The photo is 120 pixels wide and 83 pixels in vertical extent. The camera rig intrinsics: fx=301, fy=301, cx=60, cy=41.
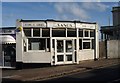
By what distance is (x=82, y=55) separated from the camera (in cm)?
2516

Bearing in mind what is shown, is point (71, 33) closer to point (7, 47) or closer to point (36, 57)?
point (36, 57)

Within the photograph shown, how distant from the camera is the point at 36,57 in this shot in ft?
72.6

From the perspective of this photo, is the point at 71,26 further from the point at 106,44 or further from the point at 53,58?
the point at 106,44

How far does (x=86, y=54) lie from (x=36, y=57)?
17.8ft

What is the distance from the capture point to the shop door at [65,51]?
22.8 meters

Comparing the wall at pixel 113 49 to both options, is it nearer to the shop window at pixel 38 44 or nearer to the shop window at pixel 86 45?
the shop window at pixel 86 45

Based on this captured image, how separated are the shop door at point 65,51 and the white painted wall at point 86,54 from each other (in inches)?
59.3

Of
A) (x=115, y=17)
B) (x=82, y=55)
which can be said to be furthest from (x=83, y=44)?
(x=115, y=17)

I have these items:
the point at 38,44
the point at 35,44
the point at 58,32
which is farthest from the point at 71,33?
the point at 35,44

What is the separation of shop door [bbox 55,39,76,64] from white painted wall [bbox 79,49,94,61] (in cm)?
151

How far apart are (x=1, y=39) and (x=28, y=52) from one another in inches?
85.6

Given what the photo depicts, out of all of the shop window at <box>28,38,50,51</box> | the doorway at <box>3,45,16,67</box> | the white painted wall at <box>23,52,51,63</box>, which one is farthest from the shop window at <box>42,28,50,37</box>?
the doorway at <box>3,45,16,67</box>

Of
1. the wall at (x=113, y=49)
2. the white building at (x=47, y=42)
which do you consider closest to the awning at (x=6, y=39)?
the white building at (x=47, y=42)

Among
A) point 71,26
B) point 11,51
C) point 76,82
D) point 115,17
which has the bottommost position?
point 76,82
